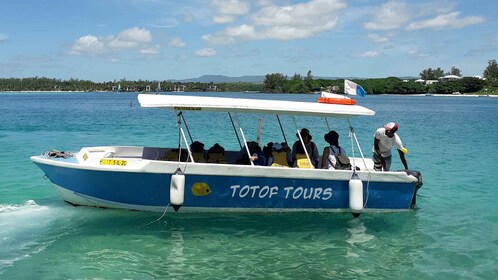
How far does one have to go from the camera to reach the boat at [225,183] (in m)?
8.74

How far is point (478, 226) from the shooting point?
9844 mm

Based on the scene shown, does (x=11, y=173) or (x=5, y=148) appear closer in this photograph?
(x=11, y=173)

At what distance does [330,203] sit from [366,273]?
2.07 meters

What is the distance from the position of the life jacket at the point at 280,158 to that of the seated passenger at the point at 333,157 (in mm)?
817

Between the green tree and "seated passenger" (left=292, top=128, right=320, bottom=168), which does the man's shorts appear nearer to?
"seated passenger" (left=292, top=128, right=320, bottom=168)

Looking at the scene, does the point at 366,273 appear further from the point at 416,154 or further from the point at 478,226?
the point at 416,154

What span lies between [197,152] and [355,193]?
3328 mm

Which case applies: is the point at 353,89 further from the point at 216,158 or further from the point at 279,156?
the point at 216,158

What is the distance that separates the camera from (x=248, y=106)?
900 cm

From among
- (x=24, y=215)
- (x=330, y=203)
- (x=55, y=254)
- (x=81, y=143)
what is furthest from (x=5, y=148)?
(x=330, y=203)

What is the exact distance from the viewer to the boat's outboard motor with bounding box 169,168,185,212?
28.2 feet

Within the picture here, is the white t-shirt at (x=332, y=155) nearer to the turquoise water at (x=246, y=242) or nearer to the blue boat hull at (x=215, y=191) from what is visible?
the blue boat hull at (x=215, y=191)

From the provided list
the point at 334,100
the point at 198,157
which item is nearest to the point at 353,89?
the point at 334,100

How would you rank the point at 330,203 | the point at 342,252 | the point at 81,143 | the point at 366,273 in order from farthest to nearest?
the point at 81,143
the point at 330,203
the point at 342,252
the point at 366,273
